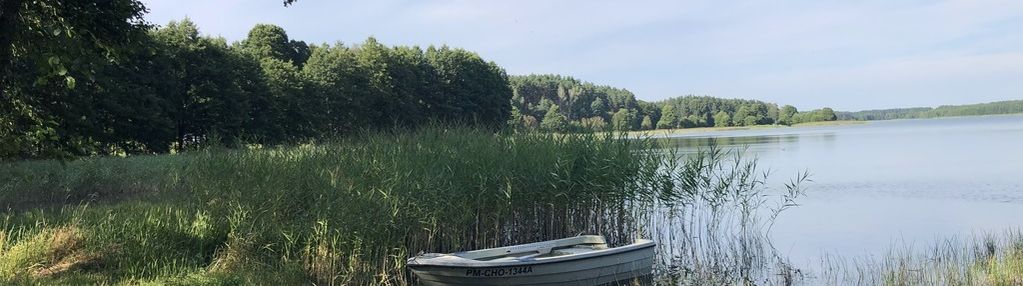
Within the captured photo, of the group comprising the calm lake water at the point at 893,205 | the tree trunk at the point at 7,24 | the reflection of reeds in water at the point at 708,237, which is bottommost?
the calm lake water at the point at 893,205

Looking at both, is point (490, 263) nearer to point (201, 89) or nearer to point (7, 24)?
point (7, 24)

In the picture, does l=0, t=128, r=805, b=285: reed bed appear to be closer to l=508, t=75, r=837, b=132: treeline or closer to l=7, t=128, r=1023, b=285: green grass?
l=7, t=128, r=1023, b=285: green grass

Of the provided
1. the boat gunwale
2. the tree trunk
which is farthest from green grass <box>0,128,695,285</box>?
the tree trunk

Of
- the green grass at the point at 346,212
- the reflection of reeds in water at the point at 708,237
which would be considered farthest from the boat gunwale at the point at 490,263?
the reflection of reeds in water at the point at 708,237

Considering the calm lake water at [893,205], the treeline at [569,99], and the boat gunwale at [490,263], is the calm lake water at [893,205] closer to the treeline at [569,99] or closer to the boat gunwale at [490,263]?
the boat gunwale at [490,263]

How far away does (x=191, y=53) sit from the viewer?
36.7 meters

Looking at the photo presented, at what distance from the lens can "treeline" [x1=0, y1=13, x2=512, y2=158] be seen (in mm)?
9859

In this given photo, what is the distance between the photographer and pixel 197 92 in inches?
1442

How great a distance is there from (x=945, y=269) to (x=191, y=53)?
36516 mm

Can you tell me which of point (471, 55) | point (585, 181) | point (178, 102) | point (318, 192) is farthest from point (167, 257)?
point (471, 55)

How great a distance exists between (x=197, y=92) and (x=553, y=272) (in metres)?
33.2

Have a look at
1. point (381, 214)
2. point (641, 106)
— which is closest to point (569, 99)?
point (641, 106)

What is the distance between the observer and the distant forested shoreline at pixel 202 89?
29.2 ft

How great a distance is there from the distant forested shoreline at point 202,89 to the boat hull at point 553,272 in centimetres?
387
